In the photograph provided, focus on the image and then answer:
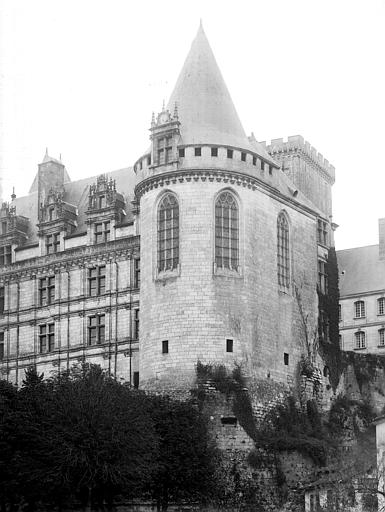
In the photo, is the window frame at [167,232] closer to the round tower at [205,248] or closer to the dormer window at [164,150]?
the round tower at [205,248]

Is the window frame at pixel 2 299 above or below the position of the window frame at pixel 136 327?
above

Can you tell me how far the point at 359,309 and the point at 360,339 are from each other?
92.7 inches

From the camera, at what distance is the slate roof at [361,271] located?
296 feet

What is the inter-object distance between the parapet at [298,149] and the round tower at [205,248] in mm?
15786

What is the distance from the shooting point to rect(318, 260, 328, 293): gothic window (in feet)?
244

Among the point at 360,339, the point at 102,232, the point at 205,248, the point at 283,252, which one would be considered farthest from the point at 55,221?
the point at 360,339

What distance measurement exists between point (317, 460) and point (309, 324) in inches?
431

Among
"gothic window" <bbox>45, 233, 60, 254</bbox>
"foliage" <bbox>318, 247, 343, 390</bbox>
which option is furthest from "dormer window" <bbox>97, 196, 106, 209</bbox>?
"foliage" <bbox>318, 247, 343, 390</bbox>

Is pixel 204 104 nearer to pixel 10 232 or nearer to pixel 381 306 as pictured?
pixel 10 232

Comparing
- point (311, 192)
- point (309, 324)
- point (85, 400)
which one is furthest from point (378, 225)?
point (85, 400)

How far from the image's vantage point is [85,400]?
56000 mm

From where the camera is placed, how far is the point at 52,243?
251 ft

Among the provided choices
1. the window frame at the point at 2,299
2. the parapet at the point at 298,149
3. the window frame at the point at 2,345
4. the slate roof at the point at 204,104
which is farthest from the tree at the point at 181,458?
the parapet at the point at 298,149

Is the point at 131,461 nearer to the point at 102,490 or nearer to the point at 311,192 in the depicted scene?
the point at 102,490
